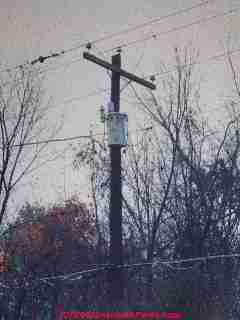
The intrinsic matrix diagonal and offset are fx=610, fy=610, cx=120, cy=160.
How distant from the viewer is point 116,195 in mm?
12156

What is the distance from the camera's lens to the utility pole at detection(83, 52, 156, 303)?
11532mm

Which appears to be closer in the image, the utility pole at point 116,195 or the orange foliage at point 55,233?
the utility pole at point 116,195

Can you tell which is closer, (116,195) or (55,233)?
(116,195)

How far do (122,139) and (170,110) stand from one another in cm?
527

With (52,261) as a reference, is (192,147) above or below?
above

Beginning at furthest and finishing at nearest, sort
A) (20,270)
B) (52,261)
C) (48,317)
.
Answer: (52,261), (20,270), (48,317)

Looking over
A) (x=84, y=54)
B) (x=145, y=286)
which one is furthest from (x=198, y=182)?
(x=84, y=54)

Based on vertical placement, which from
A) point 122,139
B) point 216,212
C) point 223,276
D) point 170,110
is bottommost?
point 223,276

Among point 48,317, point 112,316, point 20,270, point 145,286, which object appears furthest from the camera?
point 20,270

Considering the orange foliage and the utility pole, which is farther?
the orange foliage

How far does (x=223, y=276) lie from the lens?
12.4 meters

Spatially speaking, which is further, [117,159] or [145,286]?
[145,286]

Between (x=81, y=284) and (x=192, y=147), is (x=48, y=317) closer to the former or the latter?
(x=81, y=284)

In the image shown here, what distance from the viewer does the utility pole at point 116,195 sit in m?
11.5
